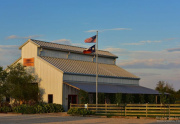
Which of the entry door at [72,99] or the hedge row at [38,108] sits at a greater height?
the entry door at [72,99]

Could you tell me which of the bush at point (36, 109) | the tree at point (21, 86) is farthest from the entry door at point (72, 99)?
the tree at point (21, 86)

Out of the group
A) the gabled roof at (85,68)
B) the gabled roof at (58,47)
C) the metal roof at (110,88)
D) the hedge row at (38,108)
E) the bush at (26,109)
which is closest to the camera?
the bush at (26,109)

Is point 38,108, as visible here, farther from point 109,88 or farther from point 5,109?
point 109,88

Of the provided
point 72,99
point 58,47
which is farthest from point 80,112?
point 58,47

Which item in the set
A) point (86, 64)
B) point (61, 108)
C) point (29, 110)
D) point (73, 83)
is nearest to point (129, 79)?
point (86, 64)

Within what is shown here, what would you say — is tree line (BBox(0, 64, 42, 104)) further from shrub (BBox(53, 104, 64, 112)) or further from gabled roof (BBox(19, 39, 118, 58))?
gabled roof (BBox(19, 39, 118, 58))

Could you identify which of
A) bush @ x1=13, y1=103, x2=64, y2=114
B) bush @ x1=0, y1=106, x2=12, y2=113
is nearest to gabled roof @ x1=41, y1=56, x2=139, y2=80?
bush @ x1=13, y1=103, x2=64, y2=114

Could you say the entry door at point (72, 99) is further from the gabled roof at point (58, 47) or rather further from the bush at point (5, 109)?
the gabled roof at point (58, 47)

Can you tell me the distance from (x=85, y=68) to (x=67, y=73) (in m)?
7.43

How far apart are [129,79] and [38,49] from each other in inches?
717

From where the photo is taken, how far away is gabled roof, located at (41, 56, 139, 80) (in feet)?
154

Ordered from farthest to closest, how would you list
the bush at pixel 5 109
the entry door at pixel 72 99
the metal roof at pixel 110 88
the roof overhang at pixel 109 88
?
1. the entry door at pixel 72 99
2. the metal roof at pixel 110 88
3. the roof overhang at pixel 109 88
4. the bush at pixel 5 109

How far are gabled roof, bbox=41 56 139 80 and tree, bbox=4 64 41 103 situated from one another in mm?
3817

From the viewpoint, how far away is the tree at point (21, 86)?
143ft
